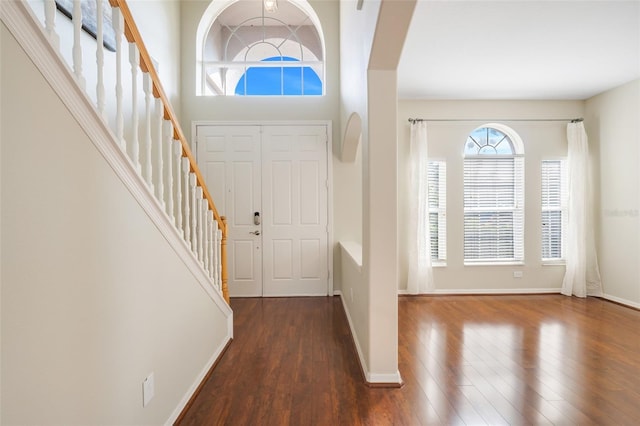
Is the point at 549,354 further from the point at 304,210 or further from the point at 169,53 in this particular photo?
the point at 169,53


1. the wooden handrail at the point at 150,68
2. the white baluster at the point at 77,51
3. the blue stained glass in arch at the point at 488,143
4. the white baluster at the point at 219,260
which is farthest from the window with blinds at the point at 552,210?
the white baluster at the point at 77,51

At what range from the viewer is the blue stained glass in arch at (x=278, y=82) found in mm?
4520

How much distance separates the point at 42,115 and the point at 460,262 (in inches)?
189

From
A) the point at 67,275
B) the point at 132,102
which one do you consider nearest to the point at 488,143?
the point at 132,102

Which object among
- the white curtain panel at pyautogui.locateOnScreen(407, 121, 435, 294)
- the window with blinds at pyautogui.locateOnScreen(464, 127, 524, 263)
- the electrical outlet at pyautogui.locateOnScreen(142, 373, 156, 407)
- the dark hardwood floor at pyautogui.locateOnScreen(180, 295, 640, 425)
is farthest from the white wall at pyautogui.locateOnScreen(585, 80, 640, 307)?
the electrical outlet at pyautogui.locateOnScreen(142, 373, 156, 407)

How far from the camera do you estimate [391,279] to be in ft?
7.21

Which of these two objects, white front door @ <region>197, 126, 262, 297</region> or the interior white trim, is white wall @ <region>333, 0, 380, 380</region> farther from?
white front door @ <region>197, 126, 262, 297</region>

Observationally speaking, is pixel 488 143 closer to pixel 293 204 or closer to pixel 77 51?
pixel 293 204

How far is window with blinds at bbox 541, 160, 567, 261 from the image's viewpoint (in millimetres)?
4633

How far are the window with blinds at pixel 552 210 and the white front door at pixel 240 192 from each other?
4.23 metres

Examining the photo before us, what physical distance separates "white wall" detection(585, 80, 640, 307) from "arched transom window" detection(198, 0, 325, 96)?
3.95m

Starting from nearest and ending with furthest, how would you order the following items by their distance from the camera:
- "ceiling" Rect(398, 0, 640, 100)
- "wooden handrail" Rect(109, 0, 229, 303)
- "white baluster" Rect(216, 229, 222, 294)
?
1. "wooden handrail" Rect(109, 0, 229, 303)
2. "ceiling" Rect(398, 0, 640, 100)
3. "white baluster" Rect(216, 229, 222, 294)

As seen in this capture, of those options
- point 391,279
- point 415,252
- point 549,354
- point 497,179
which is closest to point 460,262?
point 415,252

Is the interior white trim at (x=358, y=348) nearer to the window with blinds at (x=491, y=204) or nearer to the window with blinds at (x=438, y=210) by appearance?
the window with blinds at (x=438, y=210)
